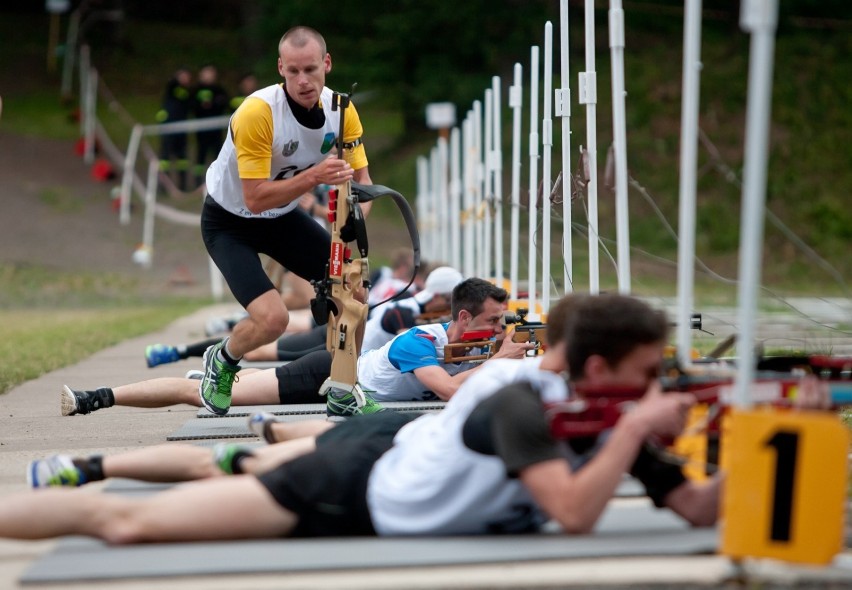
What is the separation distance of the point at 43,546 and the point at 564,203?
13.1ft

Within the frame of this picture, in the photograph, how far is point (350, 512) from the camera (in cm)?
378

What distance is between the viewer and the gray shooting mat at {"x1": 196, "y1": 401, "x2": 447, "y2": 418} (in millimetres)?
6793

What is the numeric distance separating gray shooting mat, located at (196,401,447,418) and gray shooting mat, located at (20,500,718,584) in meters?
2.94

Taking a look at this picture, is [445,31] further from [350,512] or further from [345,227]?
[350,512]

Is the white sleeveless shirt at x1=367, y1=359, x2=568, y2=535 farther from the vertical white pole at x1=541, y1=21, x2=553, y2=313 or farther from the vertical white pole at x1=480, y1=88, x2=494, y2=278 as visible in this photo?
the vertical white pole at x1=480, y1=88, x2=494, y2=278

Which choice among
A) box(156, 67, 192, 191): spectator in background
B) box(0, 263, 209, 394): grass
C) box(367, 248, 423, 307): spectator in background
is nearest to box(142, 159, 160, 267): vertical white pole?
box(156, 67, 192, 191): spectator in background

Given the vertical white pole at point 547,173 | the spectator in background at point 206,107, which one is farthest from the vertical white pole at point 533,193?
the spectator in background at point 206,107

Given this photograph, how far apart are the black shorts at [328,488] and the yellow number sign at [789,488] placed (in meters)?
1.07

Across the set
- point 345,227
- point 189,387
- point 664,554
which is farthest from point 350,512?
point 189,387

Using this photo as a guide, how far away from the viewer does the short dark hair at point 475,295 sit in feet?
21.4

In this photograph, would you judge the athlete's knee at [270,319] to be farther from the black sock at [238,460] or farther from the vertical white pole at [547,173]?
the black sock at [238,460]

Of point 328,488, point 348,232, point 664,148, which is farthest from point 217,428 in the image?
point 664,148

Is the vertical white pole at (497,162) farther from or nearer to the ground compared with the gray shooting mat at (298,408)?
farther from the ground

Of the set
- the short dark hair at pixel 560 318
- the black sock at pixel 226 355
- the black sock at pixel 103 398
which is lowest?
the black sock at pixel 103 398
